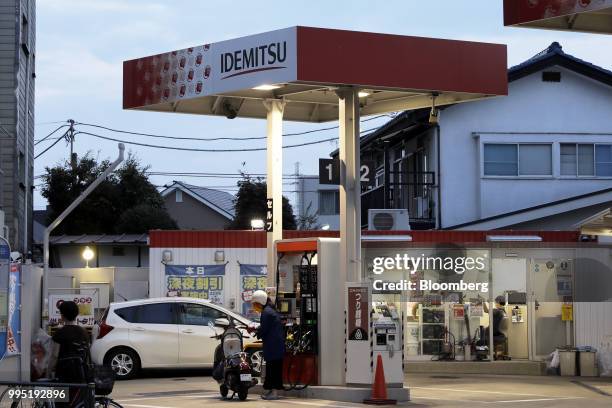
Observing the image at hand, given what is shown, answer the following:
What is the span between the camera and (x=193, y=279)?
2817 centimetres

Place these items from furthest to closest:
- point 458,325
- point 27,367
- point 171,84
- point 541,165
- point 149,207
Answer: point 149,207 < point 541,165 < point 458,325 < point 27,367 < point 171,84

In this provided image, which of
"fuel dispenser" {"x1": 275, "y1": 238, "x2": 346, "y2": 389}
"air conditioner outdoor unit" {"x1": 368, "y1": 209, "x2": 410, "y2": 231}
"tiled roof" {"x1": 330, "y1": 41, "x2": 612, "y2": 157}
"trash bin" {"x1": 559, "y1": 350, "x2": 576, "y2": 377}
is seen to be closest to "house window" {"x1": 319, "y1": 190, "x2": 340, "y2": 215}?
"tiled roof" {"x1": 330, "y1": 41, "x2": 612, "y2": 157}

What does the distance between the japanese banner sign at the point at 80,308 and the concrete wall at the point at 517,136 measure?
11036 millimetres

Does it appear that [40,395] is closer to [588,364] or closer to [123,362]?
[123,362]

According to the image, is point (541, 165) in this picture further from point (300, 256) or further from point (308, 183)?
point (308, 183)

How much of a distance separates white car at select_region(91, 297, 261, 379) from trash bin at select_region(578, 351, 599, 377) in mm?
7018

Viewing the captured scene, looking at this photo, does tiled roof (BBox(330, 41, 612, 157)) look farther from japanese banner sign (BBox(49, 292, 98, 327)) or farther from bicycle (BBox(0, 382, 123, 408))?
bicycle (BBox(0, 382, 123, 408))

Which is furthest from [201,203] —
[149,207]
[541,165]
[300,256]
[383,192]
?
[300,256]

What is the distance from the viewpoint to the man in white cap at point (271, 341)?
17531mm

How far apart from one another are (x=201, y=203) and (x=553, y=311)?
39.1 m

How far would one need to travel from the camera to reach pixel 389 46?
17.3 meters

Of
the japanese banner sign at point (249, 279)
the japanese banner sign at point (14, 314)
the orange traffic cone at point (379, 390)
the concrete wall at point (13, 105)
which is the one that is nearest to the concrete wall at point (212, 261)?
the japanese banner sign at point (249, 279)

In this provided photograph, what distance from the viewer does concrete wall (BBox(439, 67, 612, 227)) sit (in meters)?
34.2

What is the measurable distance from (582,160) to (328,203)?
39480 mm
